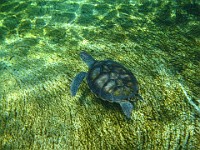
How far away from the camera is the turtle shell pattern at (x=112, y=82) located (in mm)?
3247

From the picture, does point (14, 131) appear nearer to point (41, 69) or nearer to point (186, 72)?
point (41, 69)

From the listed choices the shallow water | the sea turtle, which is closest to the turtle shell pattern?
the sea turtle

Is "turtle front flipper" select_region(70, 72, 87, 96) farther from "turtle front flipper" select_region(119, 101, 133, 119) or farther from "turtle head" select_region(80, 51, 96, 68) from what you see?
"turtle front flipper" select_region(119, 101, 133, 119)

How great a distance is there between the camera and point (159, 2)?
6.44 m

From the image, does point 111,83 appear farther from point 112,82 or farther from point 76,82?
point 76,82

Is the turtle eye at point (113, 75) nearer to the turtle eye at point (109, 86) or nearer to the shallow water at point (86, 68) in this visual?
the turtle eye at point (109, 86)

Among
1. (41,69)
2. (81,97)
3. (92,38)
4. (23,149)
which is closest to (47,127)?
(23,149)

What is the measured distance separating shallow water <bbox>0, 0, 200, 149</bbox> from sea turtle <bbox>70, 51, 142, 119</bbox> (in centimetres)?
22

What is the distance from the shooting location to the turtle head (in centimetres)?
403

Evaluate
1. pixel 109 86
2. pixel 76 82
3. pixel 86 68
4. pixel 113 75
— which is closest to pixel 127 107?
pixel 109 86

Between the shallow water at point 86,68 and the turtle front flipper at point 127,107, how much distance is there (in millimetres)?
150

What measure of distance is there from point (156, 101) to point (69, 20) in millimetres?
3607

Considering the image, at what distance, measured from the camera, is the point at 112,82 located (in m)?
3.36

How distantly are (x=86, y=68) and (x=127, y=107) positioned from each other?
143 cm
